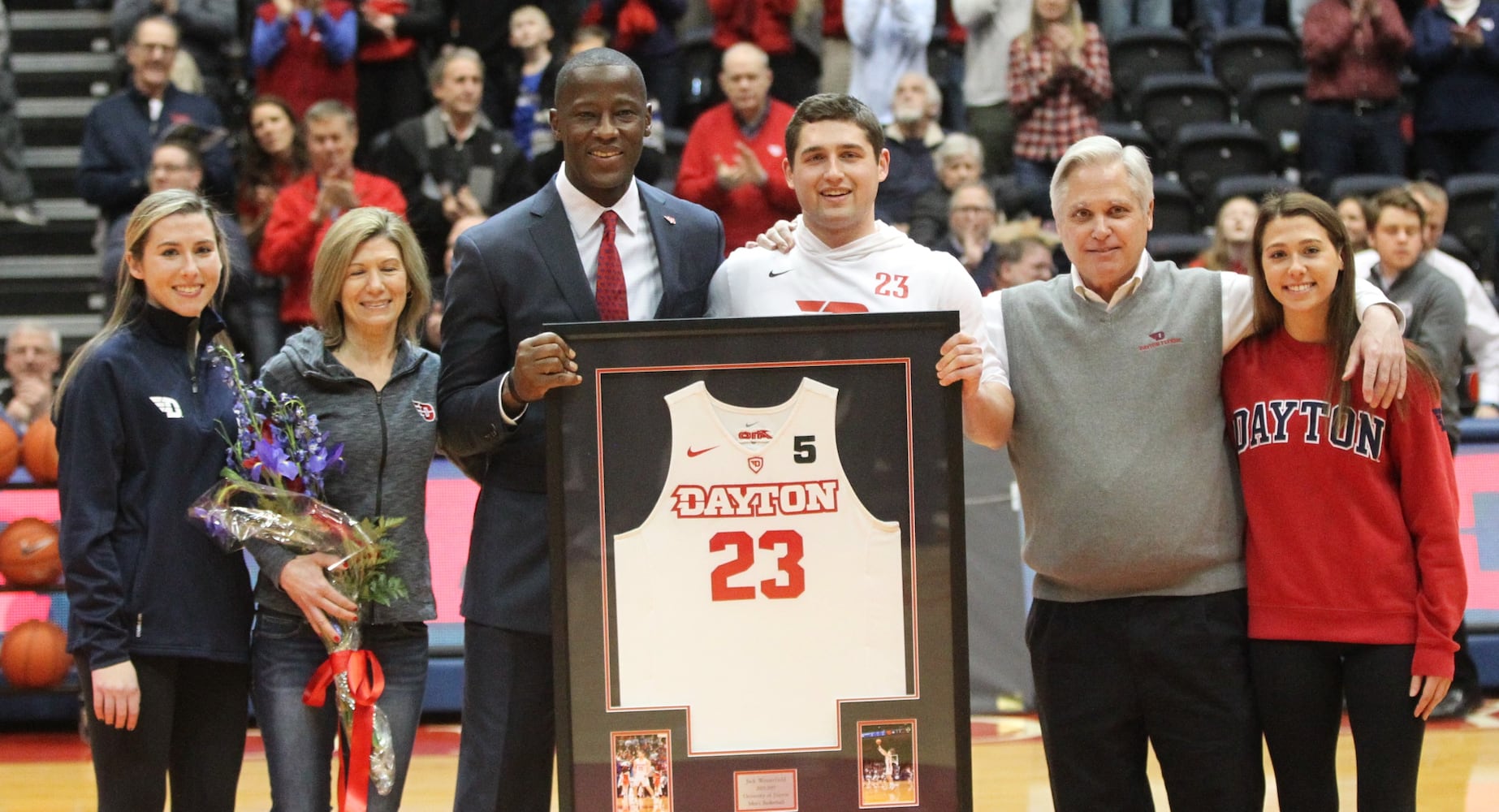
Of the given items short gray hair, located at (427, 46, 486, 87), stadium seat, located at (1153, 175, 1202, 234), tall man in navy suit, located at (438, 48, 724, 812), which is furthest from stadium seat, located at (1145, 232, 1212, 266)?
tall man in navy suit, located at (438, 48, 724, 812)

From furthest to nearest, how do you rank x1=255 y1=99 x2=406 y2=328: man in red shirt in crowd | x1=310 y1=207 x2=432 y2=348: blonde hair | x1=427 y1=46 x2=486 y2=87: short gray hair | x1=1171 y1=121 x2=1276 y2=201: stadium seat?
x1=1171 y1=121 x2=1276 y2=201: stadium seat
x1=427 y1=46 x2=486 y2=87: short gray hair
x1=255 y1=99 x2=406 y2=328: man in red shirt in crowd
x1=310 y1=207 x2=432 y2=348: blonde hair

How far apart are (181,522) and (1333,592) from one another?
97.3 inches

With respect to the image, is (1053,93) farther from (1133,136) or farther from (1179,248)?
(1179,248)

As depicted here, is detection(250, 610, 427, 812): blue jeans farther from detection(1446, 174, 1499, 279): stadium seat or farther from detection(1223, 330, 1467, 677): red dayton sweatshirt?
detection(1446, 174, 1499, 279): stadium seat

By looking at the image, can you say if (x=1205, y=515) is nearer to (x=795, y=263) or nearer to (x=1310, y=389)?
(x=1310, y=389)

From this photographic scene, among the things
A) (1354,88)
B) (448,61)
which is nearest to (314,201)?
(448,61)

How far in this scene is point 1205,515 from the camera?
135 inches

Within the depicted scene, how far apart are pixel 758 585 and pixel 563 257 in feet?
2.66

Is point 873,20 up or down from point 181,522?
up

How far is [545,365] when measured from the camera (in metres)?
3.03

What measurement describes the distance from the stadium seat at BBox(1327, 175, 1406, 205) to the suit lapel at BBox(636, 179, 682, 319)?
6233 mm

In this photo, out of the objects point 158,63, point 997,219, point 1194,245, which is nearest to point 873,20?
point 997,219

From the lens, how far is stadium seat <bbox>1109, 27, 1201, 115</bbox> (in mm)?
10609

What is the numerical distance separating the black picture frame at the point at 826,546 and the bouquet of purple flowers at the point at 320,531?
77 centimetres
